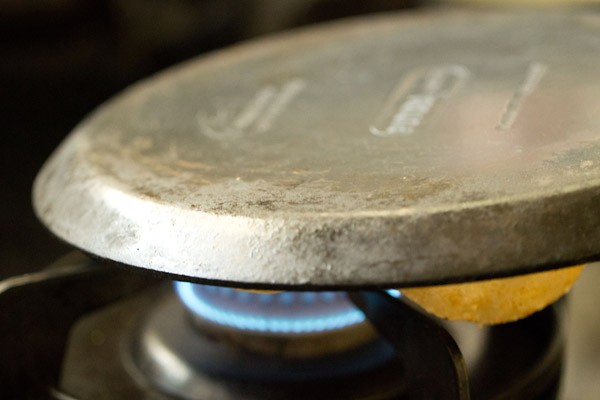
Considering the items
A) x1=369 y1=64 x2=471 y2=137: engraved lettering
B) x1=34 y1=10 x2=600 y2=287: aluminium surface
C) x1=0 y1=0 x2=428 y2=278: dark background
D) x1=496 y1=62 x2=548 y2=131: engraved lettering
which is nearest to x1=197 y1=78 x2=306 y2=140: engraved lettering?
x1=34 y1=10 x2=600 y2=287: aluminium surface

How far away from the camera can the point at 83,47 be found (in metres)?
1.59

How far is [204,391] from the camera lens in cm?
78

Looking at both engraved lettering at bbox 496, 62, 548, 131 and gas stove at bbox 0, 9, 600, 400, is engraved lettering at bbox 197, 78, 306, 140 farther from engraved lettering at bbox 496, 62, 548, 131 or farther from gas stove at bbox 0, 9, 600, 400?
engraved lettering at bbox 496, 62, 548, 131

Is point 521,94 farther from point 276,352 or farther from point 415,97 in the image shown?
point 276,352

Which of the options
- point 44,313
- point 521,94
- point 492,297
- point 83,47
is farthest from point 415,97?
point 83,47

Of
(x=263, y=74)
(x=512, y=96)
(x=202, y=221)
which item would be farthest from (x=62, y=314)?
(x=512, y=96)

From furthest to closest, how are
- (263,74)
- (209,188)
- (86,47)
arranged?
(86,47) → (263,74) → (209,188)

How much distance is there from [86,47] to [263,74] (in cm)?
71

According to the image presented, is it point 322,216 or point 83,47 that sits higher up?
point 322,216

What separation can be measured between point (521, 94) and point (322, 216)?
31 centimetres

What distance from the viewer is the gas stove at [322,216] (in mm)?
→ 544

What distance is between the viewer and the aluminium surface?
1.76 feet

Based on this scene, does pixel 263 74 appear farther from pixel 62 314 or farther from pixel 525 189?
pixel 525 189

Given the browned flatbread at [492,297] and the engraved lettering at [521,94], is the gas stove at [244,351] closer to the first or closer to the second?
the browned flatbread at [492,297]
